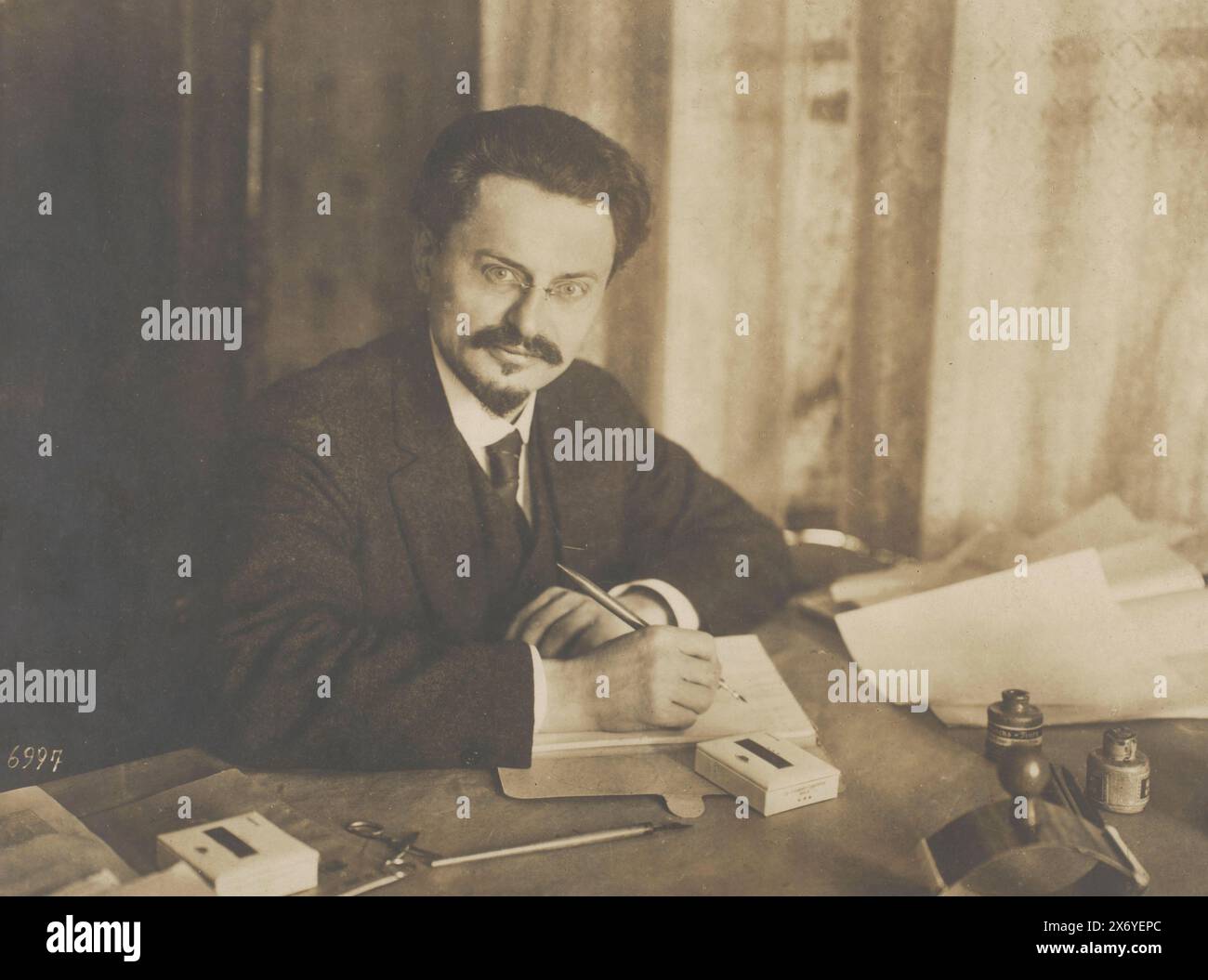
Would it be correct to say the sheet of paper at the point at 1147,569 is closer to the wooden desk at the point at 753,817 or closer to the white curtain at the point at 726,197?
the wooden desk at the point at 753,817

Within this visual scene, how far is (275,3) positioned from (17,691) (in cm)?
114

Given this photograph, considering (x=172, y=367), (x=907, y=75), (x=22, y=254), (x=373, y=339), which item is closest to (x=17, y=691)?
(x=172, y=367)

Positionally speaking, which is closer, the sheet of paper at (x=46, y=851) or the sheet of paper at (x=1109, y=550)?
the sheet of paper at (x=46, y=851)

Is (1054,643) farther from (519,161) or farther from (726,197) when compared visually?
(519,161)

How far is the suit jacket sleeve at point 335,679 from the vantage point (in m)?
1.51

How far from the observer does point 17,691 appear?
1.68 m

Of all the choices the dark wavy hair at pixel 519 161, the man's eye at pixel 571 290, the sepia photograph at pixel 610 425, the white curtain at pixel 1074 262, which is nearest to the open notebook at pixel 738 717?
the sepia photograph at pixel 610 425

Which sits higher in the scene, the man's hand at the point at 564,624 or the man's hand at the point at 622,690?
the man's hand at the point at 564,624

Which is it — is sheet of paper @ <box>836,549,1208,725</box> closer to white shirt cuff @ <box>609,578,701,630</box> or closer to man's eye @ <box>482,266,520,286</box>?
white shirt cuff @ <box>609,578,701,630</box>

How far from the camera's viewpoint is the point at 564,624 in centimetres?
164

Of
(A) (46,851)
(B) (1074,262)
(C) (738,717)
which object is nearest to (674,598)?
(C) (738,717)

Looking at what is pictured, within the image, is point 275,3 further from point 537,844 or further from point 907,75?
point 537,844

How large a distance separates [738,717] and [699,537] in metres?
0.30

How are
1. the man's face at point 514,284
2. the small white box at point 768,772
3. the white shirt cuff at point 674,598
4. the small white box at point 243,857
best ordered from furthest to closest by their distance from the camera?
the white shirt cuff at point 674,598 < the man's face at point 514,284 < the small white box at point 768,772 < the small white box at point 243,857
